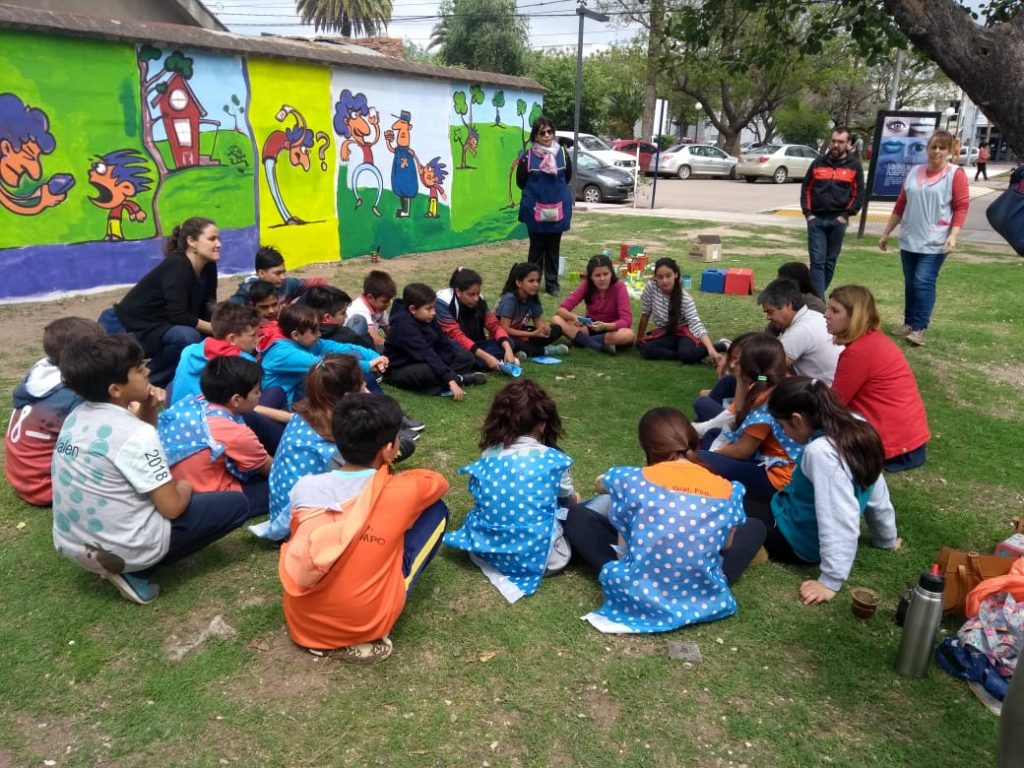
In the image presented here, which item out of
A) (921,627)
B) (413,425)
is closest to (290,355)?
(413,425)

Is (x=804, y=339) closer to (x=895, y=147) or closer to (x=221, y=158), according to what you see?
(x=221, y=158)

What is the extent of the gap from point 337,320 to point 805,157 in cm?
3053

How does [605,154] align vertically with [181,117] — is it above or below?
above

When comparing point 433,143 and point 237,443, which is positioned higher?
point 433,143

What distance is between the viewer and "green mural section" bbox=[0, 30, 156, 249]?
24.0 ft

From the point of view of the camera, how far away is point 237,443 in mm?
3607

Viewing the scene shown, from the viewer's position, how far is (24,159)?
291 inches

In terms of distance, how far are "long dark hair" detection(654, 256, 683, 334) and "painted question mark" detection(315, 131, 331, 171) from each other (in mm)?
5875

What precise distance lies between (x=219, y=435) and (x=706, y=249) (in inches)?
371

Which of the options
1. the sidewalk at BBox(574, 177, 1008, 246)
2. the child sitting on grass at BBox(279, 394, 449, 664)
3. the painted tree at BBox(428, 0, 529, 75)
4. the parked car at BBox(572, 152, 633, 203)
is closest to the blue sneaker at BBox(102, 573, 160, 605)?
the child sitting on grass at BBox(279, 394, 449, 664)

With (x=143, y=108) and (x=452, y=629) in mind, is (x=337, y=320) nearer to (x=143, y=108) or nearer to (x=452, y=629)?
(x=452, y=629)

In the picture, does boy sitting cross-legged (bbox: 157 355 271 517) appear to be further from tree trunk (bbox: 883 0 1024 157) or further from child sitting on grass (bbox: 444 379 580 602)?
tree trunk (bbox: 883 0 1024 157)

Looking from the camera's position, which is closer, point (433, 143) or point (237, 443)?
point (237, 443)

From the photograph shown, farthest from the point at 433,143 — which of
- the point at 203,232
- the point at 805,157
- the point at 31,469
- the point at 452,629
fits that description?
the point at 805,157
